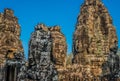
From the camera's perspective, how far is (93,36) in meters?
91.1

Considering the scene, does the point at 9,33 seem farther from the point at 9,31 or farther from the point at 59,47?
the point at 59,47

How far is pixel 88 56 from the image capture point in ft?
286

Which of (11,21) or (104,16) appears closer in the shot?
(11,21)

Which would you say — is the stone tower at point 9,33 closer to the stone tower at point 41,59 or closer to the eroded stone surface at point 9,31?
the eroded stone surface at point 9,31

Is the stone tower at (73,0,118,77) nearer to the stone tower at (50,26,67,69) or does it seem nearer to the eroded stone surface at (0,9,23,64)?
the stone tower at (50,26,67,69)

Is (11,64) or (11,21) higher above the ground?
(11,21)

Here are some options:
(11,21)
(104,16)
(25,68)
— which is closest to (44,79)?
(25,68)

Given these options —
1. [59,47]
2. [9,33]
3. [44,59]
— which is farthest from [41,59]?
[59,47]

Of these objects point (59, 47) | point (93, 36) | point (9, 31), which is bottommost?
point (59, 47)

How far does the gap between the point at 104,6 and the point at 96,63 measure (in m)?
18.9

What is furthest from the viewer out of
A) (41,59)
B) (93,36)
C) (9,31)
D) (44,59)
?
(93,36)

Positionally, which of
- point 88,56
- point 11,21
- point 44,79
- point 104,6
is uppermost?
point 104,6

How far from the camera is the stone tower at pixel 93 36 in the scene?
8606 centimetres

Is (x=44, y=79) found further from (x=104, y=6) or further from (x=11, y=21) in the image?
(x=104, y=6)
